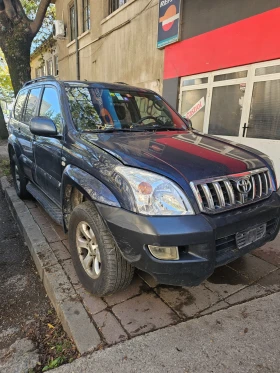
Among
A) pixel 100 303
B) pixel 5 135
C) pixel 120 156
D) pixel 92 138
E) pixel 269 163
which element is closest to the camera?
pixel 120 156

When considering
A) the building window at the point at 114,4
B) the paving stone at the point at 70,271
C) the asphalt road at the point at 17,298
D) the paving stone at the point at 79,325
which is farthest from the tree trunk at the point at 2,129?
the paving stone at the point at 79,325

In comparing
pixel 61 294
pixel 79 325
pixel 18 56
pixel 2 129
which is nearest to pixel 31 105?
pixel 61 294

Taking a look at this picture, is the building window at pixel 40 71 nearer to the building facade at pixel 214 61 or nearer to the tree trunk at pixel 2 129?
the tree trunk at pixel 2 129

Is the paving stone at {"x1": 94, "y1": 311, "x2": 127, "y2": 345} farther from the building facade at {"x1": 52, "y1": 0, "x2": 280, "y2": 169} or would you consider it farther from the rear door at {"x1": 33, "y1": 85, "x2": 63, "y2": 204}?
the building facade at {"x1": 52, "y1": 0, "x2": 280, "y2": 169}

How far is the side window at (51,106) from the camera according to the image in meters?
2.81

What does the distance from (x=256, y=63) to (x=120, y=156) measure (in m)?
4.76

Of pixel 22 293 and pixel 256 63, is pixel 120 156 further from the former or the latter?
pixel 256 63

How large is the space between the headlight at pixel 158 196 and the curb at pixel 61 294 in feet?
3.10

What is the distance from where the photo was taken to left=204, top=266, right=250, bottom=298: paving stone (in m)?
2.33

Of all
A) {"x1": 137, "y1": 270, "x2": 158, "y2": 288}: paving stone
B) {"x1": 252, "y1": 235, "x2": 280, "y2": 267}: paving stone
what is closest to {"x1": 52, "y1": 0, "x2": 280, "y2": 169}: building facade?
{"x1": 252, "y1": 235, "x2": 280, "y2": 267}: paving stone

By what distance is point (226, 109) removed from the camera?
242 inches

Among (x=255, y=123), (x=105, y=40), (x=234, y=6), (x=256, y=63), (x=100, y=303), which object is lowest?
(x=100, y=303)

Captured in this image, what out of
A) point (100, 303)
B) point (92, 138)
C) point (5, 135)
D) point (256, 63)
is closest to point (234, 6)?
point (256, 63)

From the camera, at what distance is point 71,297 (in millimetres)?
2193
